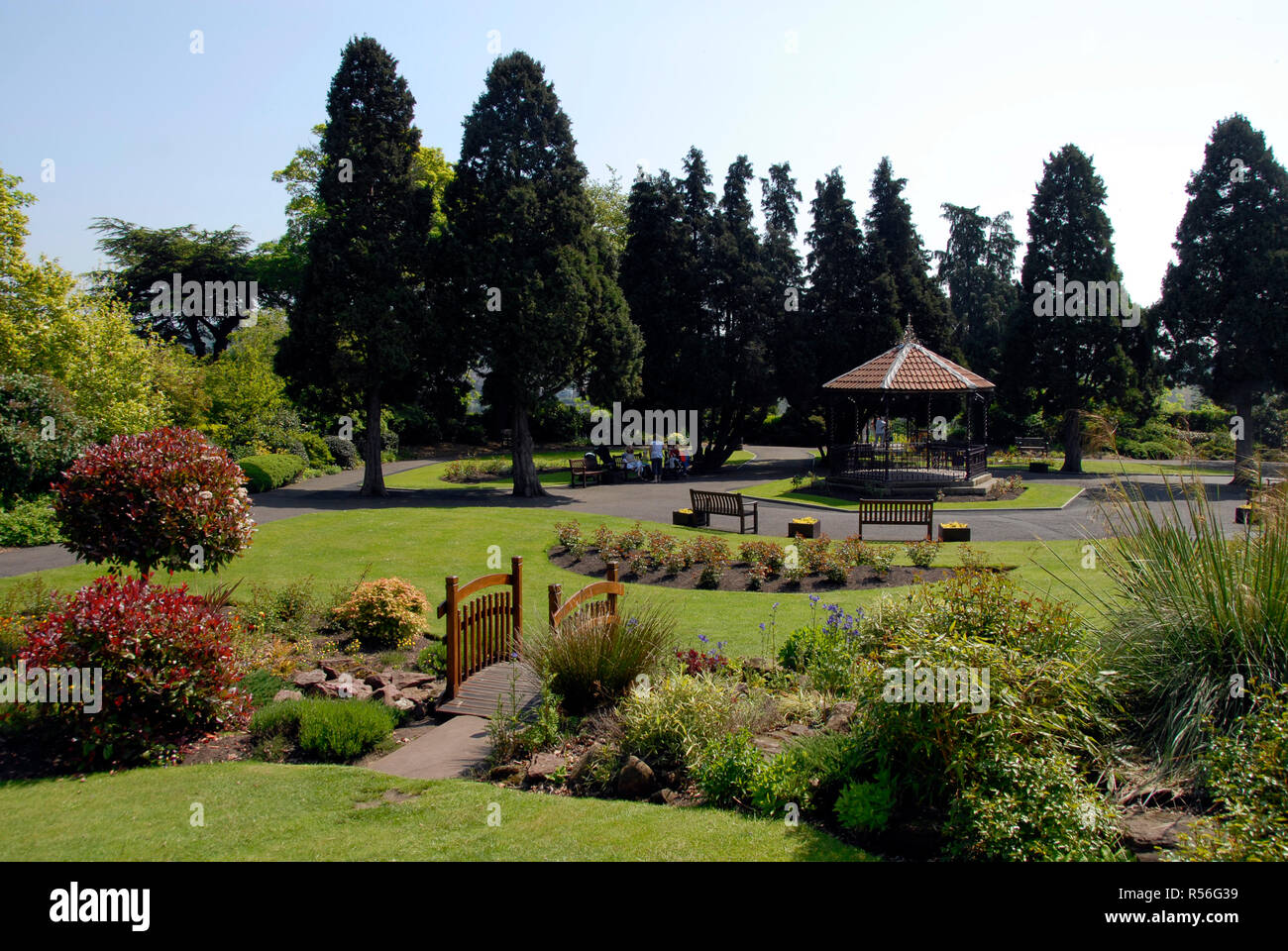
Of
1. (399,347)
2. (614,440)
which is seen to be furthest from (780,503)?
(614,440)

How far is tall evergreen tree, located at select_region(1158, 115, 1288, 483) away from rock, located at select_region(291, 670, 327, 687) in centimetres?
3167

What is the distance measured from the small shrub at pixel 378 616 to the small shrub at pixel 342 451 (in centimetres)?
2485

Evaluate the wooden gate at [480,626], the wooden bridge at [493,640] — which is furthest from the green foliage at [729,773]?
the wooden gate at [480,626]

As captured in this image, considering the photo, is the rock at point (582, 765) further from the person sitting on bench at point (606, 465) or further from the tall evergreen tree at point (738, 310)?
the tall evergreen tree at point (738, 310)

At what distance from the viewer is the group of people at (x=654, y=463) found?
32906 millimetres

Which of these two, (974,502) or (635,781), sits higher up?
(974,502)

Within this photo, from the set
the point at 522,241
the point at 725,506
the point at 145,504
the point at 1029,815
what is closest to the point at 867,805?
the point at 1029,815

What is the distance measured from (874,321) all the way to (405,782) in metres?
34.6

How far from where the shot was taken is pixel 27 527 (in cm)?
1678

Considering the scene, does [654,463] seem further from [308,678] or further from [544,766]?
[544,766]

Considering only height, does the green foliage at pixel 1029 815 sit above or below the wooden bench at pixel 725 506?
below

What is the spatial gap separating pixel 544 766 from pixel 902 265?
35.9 m

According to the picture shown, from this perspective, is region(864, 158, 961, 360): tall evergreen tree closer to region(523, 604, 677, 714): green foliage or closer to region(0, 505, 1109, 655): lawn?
region(0, 505, 1109, 655): lawn

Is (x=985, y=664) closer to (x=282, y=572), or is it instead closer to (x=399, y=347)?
(x=282, y=572)
